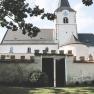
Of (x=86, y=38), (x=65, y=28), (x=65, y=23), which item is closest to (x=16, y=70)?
(x=65, y=28)

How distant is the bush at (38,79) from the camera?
84.9 feet

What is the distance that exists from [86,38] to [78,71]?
46902mm

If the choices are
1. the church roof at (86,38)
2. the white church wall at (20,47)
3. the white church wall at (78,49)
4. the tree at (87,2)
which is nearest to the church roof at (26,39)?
the white church wall at (20,47)

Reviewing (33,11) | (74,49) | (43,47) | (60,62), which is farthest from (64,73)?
(43,47)

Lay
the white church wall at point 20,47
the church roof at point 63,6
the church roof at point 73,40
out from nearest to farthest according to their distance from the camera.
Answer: the church roof at point 73,40 → the white church wall at point 20,47 → the church roof at point 63,6

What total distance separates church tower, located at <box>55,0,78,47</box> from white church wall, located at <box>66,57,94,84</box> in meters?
44.6

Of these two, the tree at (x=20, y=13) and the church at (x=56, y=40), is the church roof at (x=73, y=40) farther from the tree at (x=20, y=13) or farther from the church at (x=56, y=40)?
the tree at (x=20, y=13)

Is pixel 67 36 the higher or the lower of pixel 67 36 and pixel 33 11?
the higher

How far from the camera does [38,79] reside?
84.9 ft

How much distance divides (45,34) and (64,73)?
48201 mm

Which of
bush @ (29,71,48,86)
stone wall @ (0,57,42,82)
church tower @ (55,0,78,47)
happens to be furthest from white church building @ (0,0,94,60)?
bush @ (29,71,48,86)

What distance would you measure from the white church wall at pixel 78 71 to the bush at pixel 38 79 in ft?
9.93

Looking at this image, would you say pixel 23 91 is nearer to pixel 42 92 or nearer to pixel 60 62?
pixel 42 92

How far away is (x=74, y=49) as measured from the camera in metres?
65.7
